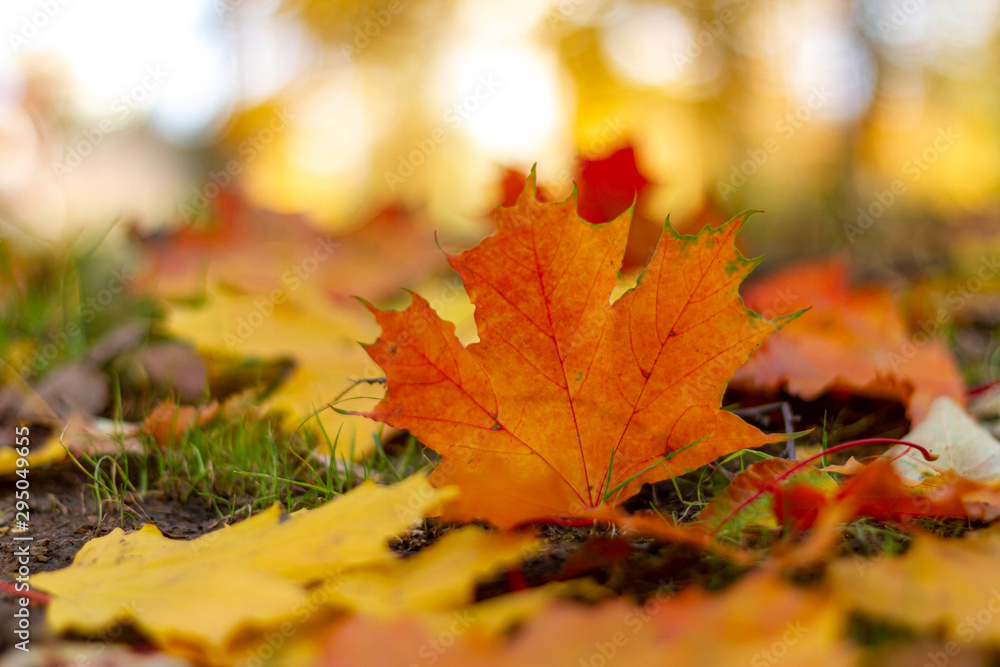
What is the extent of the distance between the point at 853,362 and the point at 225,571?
2.86ft

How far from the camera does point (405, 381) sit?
60 cm

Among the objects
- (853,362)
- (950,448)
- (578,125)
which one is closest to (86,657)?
(950,448)

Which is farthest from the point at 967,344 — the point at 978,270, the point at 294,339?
the point at 294,339

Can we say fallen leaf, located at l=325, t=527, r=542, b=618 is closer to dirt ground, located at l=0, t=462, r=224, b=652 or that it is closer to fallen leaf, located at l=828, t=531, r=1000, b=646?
fallen leaf, located at l=828, t=531, r=1000, b=646

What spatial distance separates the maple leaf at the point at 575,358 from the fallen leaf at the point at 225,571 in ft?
0.38

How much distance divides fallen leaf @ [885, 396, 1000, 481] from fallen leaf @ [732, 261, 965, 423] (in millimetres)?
60

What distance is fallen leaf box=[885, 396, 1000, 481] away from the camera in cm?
70

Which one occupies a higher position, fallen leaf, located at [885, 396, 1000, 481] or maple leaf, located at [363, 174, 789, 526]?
maple leaf, located at [363, 174, 789, 526]

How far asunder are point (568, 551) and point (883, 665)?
25cm

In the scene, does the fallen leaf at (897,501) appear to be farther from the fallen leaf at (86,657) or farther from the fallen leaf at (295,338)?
the fallen leaf at (295,338)

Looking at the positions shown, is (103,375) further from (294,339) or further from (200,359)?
(294,339)

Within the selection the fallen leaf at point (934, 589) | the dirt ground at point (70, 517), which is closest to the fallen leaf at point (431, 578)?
the fallen leaf at point (934, 589)

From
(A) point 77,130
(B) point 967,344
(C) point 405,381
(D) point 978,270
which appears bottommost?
(B) point 967,344

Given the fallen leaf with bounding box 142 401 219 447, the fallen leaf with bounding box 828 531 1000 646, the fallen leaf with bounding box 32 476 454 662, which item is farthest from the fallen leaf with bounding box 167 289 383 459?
the fallen leaf with bounding box 828 531 1000 646
